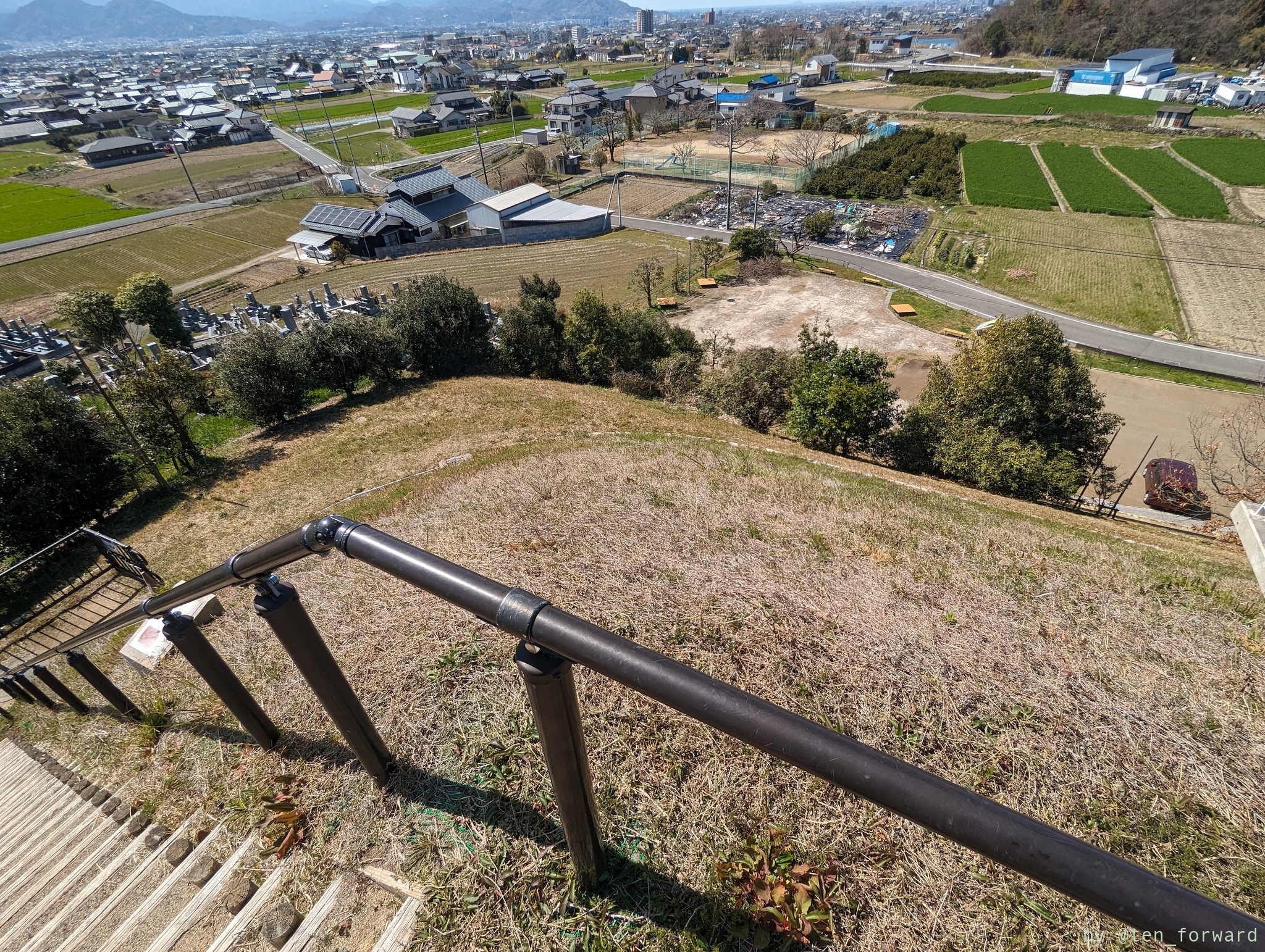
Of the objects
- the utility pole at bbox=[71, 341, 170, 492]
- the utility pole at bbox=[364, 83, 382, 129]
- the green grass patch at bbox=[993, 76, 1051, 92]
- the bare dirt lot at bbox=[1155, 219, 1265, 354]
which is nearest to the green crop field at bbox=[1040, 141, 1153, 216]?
the bare dirt lot at bbox=[1155, 219, 1265, 354]

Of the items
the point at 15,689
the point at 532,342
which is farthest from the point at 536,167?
the point at 15,689

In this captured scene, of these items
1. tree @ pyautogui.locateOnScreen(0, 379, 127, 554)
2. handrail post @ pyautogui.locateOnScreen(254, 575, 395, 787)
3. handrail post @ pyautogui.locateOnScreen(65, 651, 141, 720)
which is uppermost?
handrail post @ pyautogui.locateOnScreen(254, 575, 395, 787)

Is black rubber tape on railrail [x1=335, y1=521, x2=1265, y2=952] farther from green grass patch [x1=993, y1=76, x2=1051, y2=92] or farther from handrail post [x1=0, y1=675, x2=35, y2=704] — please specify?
green grass patch [x1=993, y1=76, x2=1051, y2=92]

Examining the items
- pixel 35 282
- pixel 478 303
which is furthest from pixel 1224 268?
pixel 35 282

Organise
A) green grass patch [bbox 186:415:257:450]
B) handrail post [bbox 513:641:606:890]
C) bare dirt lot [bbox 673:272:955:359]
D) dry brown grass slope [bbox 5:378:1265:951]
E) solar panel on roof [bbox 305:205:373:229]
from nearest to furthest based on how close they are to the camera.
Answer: handrail post [bbox 513:641:606:890] → dry brown grass slope [bbox 5:378:1265:951] → green grass patch [bbox 186:415:257:450] → bare dirt lot [bbox 673:272:955:359] → solar panel on roof [bbox 305:205:373:229]

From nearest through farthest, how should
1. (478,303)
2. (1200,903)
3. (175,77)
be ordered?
(1200,903), (478,303), (175,77)

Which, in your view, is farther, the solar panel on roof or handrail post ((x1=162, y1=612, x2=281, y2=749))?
the solar panel on roof

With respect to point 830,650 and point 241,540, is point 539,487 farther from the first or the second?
point 241,540

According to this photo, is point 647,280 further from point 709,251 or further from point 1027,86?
point 1027,86
